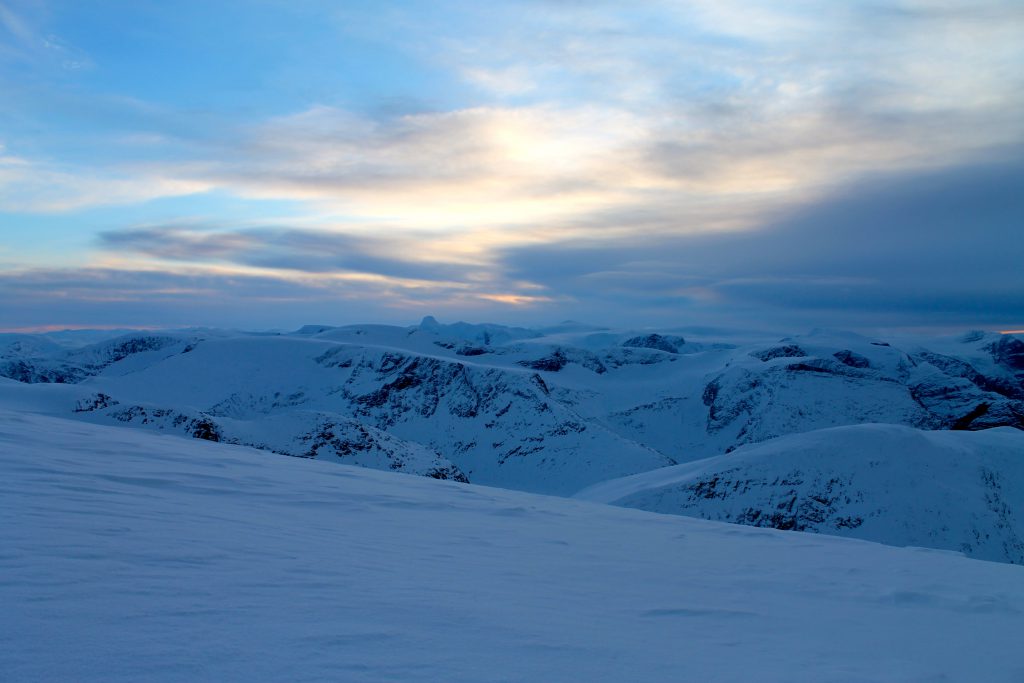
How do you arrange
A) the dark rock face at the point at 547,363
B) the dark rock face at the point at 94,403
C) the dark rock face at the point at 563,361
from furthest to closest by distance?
the dark rock face at the point at 563,361
the dark rock face at the point at 547,363
the dark rock face at the point at 94,403

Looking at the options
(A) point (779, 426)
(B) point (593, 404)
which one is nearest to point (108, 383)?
(B) point (593, 404)

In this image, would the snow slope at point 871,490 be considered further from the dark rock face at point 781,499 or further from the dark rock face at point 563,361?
the dark rock face at point 563,361

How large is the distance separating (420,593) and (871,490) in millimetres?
27155

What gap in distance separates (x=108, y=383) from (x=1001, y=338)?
200221 millimetres

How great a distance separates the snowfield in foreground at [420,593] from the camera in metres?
3.25

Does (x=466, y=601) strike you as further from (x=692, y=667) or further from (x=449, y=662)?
(x=692, y=667)

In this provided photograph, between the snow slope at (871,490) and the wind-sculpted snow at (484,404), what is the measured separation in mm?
17689

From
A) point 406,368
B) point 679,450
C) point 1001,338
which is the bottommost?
point 679,450

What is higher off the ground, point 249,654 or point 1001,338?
point 1001,338

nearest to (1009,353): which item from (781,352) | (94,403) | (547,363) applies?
(781,352)

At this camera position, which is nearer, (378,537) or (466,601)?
(466,601)

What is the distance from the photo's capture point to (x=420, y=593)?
186 inches

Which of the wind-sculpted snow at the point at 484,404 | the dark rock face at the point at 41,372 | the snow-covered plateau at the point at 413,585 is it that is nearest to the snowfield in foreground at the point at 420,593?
the snow-covered plateau at the point at 413,585

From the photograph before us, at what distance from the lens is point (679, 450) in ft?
239
